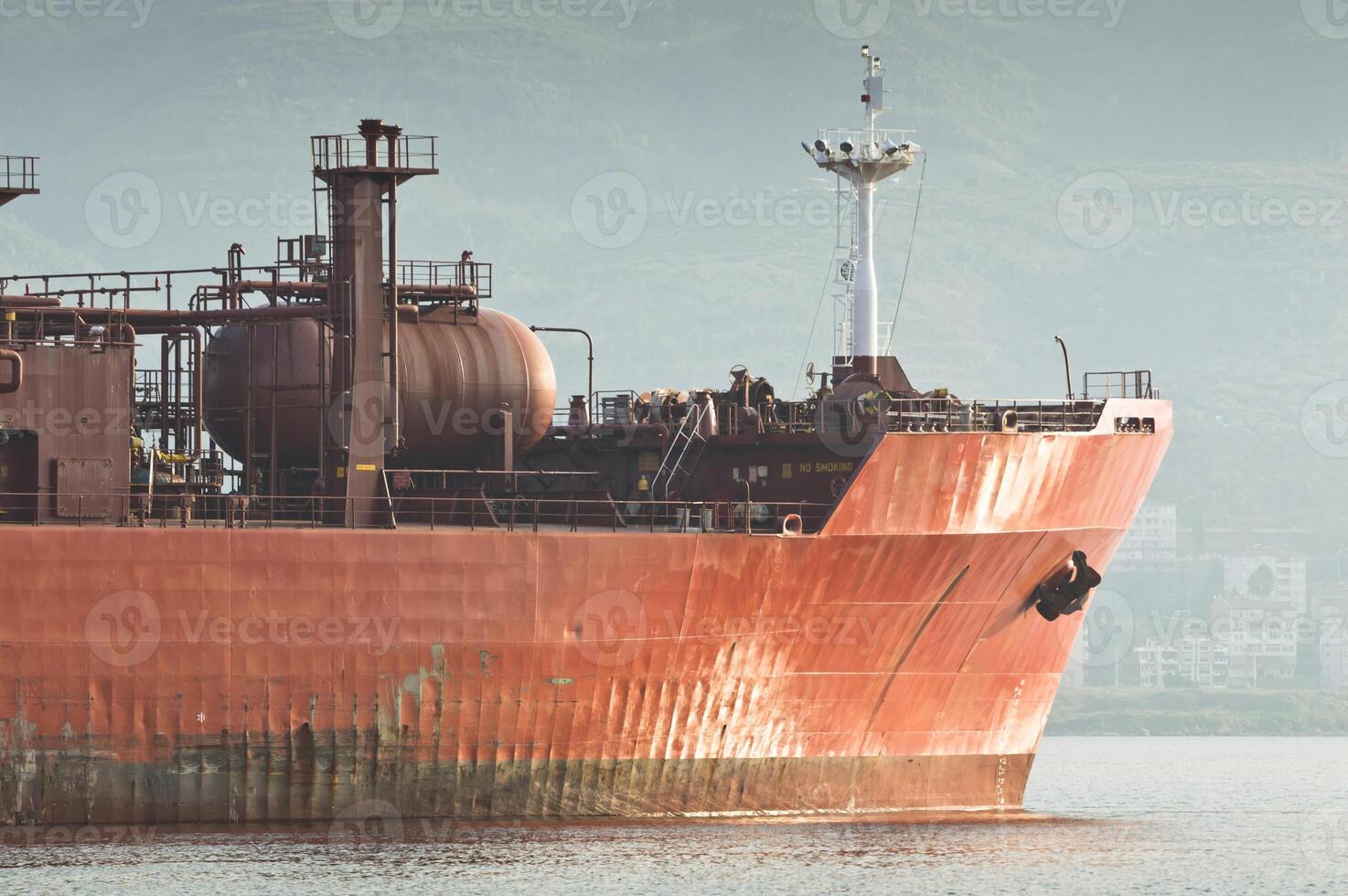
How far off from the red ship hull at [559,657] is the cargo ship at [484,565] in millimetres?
54

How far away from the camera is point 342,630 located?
30.4 m

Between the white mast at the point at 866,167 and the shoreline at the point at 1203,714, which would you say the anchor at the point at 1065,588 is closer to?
the white mast at the point at 866,167

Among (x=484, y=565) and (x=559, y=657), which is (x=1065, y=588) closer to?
(x=559, y=657)

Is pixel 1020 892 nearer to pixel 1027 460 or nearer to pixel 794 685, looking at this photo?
pixel 794 685

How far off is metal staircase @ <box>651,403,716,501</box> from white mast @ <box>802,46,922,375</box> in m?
4.70

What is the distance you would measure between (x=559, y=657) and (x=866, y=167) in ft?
46.9

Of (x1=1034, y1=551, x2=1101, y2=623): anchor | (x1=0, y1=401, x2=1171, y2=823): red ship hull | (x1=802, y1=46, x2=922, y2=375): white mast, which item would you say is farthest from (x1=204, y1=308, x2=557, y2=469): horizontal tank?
(x1=1034, y1=551, x2=1101, y2=623): anchor

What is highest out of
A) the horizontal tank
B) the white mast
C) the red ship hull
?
the white mast

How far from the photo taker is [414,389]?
1409 inches

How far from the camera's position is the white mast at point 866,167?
4012 cm

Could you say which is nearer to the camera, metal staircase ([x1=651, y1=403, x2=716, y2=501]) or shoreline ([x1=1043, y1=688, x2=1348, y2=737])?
metal staircase ([x1=651, y1=403, x2=716, y2=501])

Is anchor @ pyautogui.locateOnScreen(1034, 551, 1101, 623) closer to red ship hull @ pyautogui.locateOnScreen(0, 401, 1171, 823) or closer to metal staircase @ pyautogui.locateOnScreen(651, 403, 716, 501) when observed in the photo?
red ship hull @ pyautogui.locateOnScreen(0, 401, 1171, 823)

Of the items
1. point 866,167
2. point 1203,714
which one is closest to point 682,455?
point 866,167

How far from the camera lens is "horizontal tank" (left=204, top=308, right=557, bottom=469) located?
1403 inches
